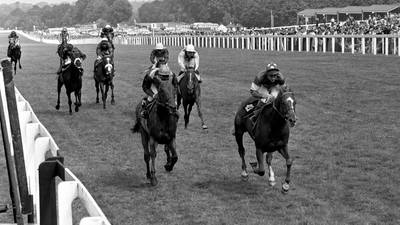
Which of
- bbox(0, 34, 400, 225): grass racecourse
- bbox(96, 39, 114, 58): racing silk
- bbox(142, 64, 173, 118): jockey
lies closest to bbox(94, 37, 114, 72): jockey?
bbox(96, 39, 114, 58): racing silk

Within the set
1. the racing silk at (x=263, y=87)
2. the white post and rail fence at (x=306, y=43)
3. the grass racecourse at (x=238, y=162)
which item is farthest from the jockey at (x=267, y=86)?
the white post and rail fence at (x=306, y=43)

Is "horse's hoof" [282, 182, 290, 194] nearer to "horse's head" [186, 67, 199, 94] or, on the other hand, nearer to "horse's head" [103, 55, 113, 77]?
"horse's head" [186, 67, 199, 94]

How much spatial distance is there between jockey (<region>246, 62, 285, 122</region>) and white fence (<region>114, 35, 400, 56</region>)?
2376 cm

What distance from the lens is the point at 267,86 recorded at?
10.3 m

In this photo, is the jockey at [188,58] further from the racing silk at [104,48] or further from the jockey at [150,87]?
the jockey at [150,87]

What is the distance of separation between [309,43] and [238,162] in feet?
104

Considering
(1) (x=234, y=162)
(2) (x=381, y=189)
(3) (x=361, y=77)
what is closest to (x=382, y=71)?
(3) (x=361, y=77)

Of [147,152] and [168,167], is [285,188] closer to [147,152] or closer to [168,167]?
[168,167]

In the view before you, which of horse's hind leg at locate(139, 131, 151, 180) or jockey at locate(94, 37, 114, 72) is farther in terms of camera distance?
jockey at locate(94, 37, 114, 72)

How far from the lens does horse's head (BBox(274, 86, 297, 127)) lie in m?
9.05

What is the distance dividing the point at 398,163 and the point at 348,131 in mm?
3428

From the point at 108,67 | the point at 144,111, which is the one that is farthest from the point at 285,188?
the point at 108,67

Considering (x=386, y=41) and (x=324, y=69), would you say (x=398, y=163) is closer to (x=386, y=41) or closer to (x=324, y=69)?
(x=324, y=69)

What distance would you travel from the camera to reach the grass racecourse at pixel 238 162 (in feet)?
29.1
